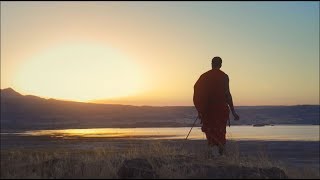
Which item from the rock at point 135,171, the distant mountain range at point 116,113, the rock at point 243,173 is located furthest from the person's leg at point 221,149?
the distant mountain range at point 116,113

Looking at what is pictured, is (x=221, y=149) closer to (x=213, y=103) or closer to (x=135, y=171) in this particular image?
(x=213, y=103)

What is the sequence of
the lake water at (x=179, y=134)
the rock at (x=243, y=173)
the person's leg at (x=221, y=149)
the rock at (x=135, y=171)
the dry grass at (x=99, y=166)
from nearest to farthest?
the rock at (x=243, y=173)
the rock at (x=135, y=171)
the dry grass at (x=99, y=166)
the person's leg at (x=221, y=149)
the lake water at (x=179, y=134)

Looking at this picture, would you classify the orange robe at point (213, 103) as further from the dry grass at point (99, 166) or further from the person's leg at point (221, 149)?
the dry grass at point (99, 166)

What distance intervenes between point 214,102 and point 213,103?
0.11 feet

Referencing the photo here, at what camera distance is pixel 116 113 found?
121 m

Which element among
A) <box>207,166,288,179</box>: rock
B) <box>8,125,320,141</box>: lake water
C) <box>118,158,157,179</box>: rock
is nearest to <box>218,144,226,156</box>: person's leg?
<box>207,166,288,179</box>: rock

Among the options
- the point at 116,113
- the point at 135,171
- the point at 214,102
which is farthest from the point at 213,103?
the point at 116,113

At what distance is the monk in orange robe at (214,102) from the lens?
12.8 m

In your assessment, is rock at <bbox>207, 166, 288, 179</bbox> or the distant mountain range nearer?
rock at <bbox>207, 166, 288, 179</bbox>

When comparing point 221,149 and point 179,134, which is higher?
point 221,149

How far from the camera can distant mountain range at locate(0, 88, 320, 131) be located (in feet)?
343

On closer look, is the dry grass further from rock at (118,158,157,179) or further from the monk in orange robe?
the monk in orange robe

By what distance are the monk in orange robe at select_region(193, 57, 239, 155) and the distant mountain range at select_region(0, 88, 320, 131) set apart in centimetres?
8637

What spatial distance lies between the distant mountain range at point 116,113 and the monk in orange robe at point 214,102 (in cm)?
8637
